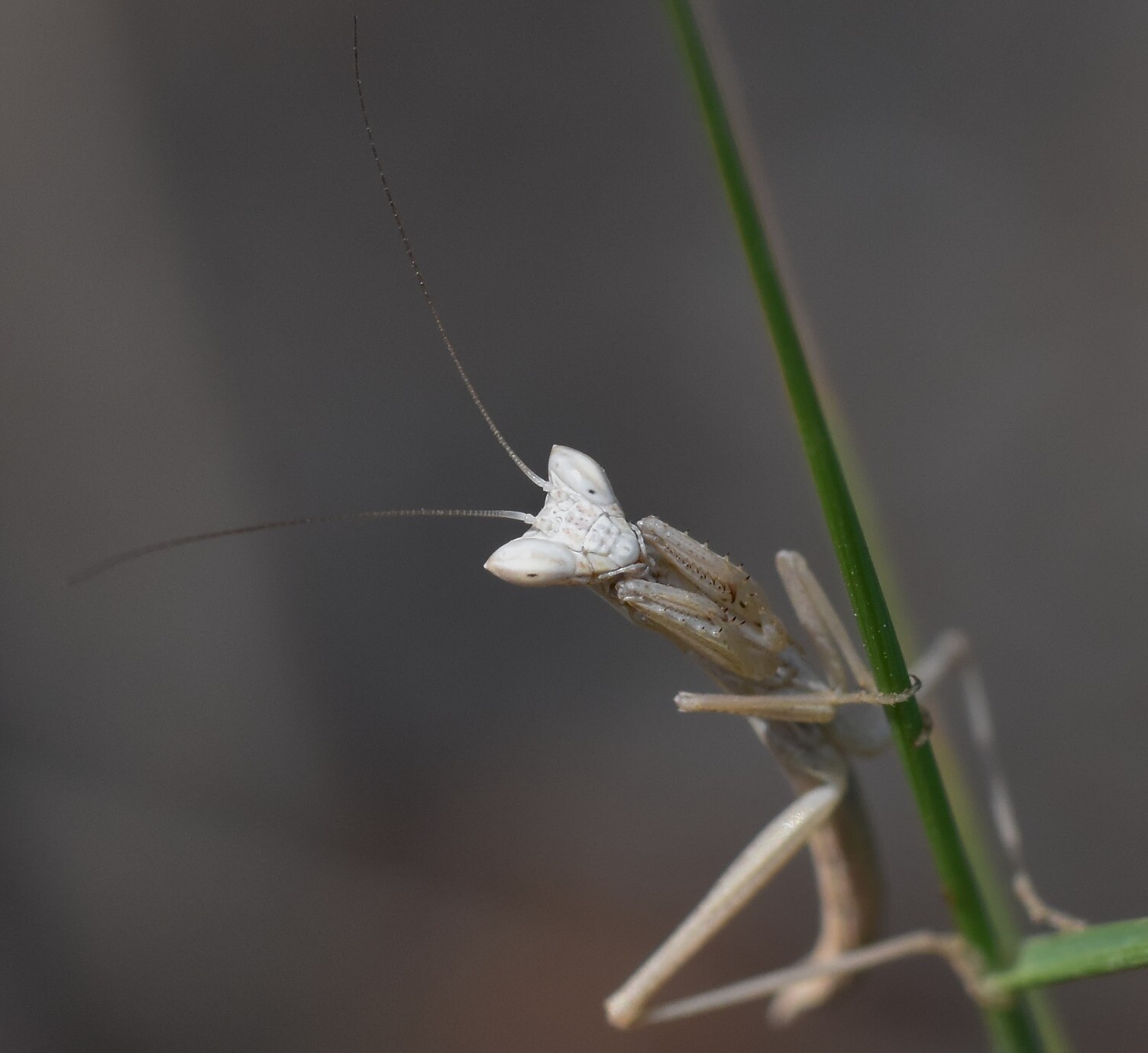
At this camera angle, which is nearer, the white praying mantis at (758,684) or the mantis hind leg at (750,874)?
the white praying mantis at (758,684)

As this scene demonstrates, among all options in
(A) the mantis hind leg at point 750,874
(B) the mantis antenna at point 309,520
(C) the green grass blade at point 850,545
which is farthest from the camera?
(A) the mantis hind leg at point 750,874

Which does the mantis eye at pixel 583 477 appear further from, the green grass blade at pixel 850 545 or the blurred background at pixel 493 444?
the blurred background at pixel 493 444

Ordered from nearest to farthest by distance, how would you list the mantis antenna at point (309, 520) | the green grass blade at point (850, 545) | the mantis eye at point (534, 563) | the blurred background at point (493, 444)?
the green grass blade at point (850, 545)
the mantis antenna at point (309, 520)
the mantis eye at point (534, 563)
the blurred background at point (493, 444)

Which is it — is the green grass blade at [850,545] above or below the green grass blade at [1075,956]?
above

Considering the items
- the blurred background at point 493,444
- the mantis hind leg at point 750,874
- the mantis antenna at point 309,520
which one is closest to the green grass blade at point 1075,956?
the mantis hind leg at point 750,874

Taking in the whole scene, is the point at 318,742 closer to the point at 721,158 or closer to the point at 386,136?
the point at 386,136

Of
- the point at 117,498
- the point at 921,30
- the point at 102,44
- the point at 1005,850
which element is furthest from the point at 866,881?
the point at 102,44
